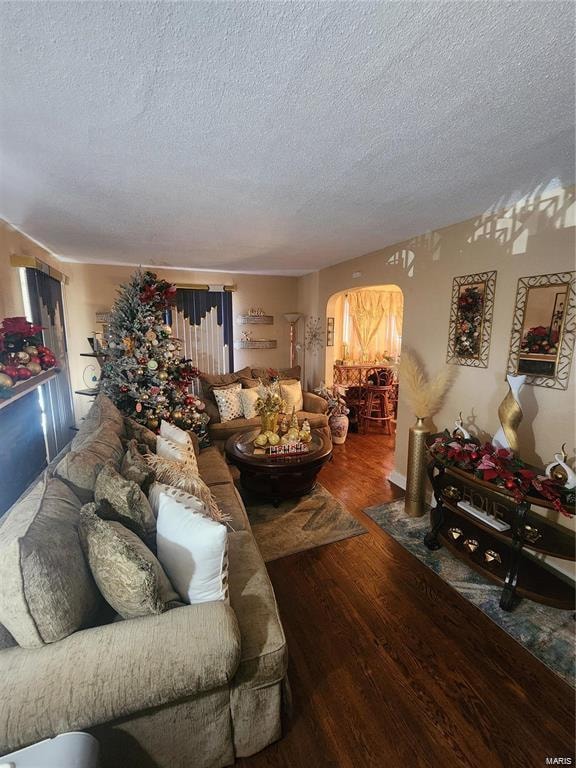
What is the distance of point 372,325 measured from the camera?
6211mm

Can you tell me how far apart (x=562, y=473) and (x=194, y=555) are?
2082mm

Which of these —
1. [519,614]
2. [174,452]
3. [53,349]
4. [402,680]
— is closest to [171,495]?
[174,452]

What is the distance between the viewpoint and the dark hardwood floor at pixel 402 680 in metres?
1.33

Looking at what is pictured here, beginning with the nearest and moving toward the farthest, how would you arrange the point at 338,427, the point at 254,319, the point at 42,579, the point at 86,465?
the point at 42,579
the point at 86,465
the point at 338,427
the point at 254,319

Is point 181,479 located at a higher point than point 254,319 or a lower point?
lower

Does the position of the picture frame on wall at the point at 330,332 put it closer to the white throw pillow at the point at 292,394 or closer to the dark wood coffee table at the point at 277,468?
the white throw pillow at the point at 292,394

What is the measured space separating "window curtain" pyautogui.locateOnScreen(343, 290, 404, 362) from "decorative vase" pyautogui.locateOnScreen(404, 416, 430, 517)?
3458mm

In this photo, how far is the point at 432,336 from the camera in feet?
10.0

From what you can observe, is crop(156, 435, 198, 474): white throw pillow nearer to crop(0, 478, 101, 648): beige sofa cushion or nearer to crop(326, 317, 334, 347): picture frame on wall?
crop(0, 478, 101, 648): beige sofa cushion

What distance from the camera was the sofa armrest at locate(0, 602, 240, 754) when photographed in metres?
0.95

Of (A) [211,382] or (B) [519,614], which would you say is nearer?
(B) [519,614]

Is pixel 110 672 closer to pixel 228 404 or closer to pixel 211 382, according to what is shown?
pixel 228 404

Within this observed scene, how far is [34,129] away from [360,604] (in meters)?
2.97

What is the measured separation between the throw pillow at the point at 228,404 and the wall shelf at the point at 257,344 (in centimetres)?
167
